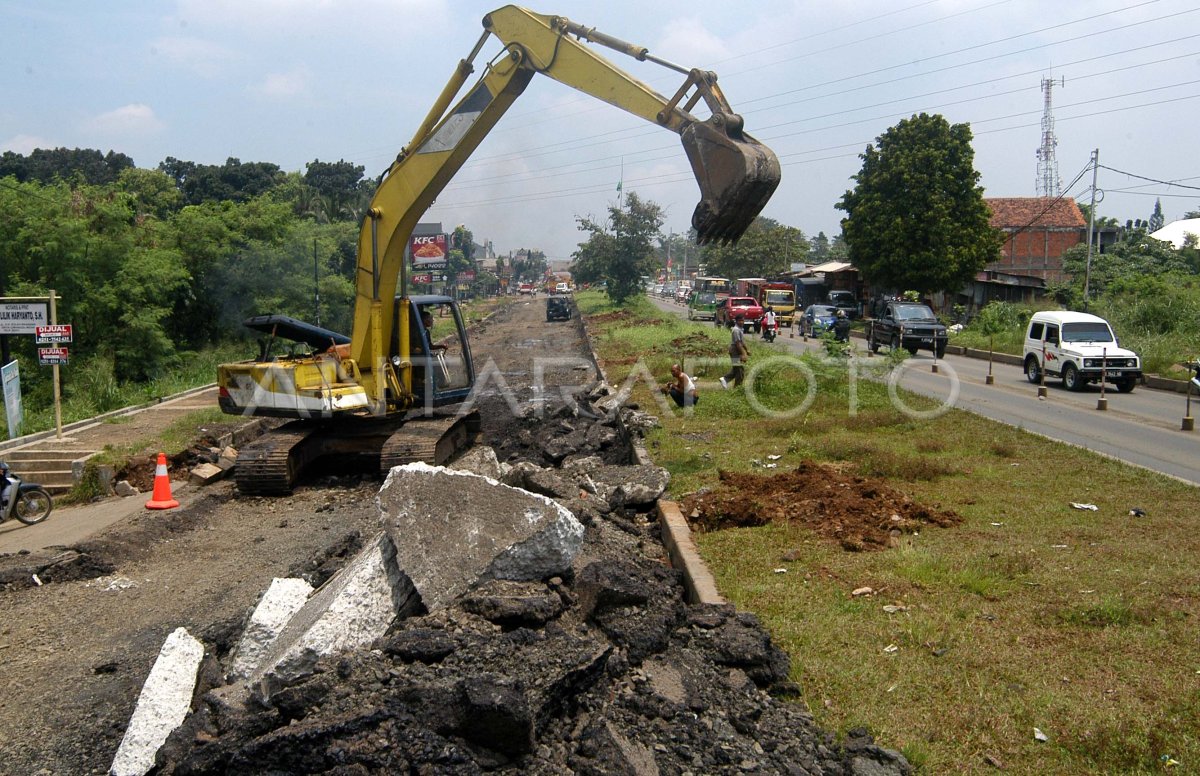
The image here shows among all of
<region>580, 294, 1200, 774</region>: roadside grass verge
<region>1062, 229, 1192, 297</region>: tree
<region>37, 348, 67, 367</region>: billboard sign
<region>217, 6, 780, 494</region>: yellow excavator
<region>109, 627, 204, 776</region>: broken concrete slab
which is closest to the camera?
<region>580, 294, 1200, 774</region>: roadside grass verge

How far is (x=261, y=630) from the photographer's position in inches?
230

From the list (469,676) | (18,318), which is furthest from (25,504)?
(469,676)

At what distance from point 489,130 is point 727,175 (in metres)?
4.36

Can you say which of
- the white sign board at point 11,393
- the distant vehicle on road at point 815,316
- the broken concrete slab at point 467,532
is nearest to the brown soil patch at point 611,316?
the distant vehicle on road at point 815,316

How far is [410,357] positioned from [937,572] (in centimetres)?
847

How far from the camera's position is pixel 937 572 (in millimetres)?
7082

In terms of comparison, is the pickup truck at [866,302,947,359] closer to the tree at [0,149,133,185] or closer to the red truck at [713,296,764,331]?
the red truck at [713,296,764,331]

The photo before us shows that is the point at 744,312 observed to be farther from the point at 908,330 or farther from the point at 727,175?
the point at 727,175

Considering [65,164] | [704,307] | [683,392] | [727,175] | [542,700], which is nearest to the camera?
[542,700]

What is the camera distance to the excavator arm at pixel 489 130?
9.72 metres

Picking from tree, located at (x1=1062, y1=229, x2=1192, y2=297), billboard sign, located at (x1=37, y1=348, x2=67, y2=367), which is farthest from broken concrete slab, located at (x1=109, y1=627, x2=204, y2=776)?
tree, located at (x1=1062, y1=229, x2=1192, y2=297)

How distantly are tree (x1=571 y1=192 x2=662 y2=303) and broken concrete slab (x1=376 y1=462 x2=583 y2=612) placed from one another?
179ft

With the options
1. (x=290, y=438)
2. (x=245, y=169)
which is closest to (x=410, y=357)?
(x=290, y=438)

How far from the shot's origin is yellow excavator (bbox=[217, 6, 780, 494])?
1201 cm
